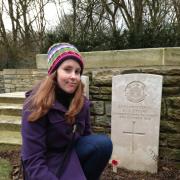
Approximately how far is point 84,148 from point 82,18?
41.2ft

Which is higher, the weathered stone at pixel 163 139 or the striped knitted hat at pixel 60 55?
the striped knitted hat at pixel 60 55

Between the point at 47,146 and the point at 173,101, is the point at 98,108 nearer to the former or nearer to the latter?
the point at 173,101

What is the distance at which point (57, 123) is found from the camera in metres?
2.08

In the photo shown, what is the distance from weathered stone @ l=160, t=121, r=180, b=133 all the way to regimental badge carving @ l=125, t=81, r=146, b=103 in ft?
1.53

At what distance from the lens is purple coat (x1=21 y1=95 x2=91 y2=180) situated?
1964mm

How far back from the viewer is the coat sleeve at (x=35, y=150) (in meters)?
1.95

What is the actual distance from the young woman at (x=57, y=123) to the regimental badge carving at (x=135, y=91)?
58.5 inches

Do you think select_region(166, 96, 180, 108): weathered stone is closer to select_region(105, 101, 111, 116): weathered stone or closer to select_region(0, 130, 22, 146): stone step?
select_region(105, 101, 111, 116): weathered stone

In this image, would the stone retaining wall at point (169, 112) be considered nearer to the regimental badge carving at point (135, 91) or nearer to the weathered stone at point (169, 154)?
the weathered stone at point (169, 154)

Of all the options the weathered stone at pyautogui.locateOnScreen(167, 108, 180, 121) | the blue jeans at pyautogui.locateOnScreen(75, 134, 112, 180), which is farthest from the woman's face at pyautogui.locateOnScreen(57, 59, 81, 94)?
the weathered stone at pyautogui.locateOnScreen(167, 108, 180, 121)

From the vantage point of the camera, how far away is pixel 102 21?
48.8ft

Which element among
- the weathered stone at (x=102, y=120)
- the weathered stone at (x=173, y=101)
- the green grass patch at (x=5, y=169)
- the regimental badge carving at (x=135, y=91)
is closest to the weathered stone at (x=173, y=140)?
the weathered stone at (x=173, y=101)

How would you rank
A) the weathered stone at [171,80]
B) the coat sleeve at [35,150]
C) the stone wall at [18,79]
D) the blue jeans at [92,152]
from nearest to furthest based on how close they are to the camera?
the coat sleeve at [35,150], the blue jeans at [92,152], the weathered stone at [171,80], the stone wall at [18,79]

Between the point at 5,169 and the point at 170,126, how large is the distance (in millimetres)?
2059
